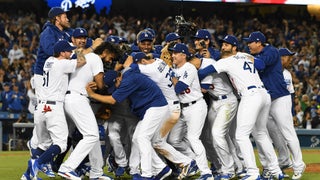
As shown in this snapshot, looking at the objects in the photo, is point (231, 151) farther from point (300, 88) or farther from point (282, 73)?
point (300, 88)

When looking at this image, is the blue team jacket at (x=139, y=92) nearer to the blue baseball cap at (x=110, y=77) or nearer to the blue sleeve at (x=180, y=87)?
the blue baseball cap at (x=110, y=77)

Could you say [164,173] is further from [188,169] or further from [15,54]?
[15,54]

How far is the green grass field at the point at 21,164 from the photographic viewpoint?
10875 millimetres

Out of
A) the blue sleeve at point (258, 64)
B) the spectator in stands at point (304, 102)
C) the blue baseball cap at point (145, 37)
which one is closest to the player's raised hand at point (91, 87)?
the blue baseball cap at point (145, 37)

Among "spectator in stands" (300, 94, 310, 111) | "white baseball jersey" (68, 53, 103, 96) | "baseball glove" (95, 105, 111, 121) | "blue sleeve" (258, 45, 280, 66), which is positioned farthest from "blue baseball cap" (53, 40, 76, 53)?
"spectator in stands" (300, 94, 310, 111)

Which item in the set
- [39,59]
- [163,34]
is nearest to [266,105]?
[39,59]

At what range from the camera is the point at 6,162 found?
13.6 meters

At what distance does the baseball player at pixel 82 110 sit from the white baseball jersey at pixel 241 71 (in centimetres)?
158

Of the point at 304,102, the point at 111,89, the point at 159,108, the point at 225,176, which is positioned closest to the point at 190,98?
the point at 159,108

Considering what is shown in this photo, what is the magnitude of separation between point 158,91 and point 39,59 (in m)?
1.87

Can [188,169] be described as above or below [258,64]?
below

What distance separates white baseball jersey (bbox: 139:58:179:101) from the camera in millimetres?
9799

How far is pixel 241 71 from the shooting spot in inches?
384

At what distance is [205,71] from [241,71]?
52cm
